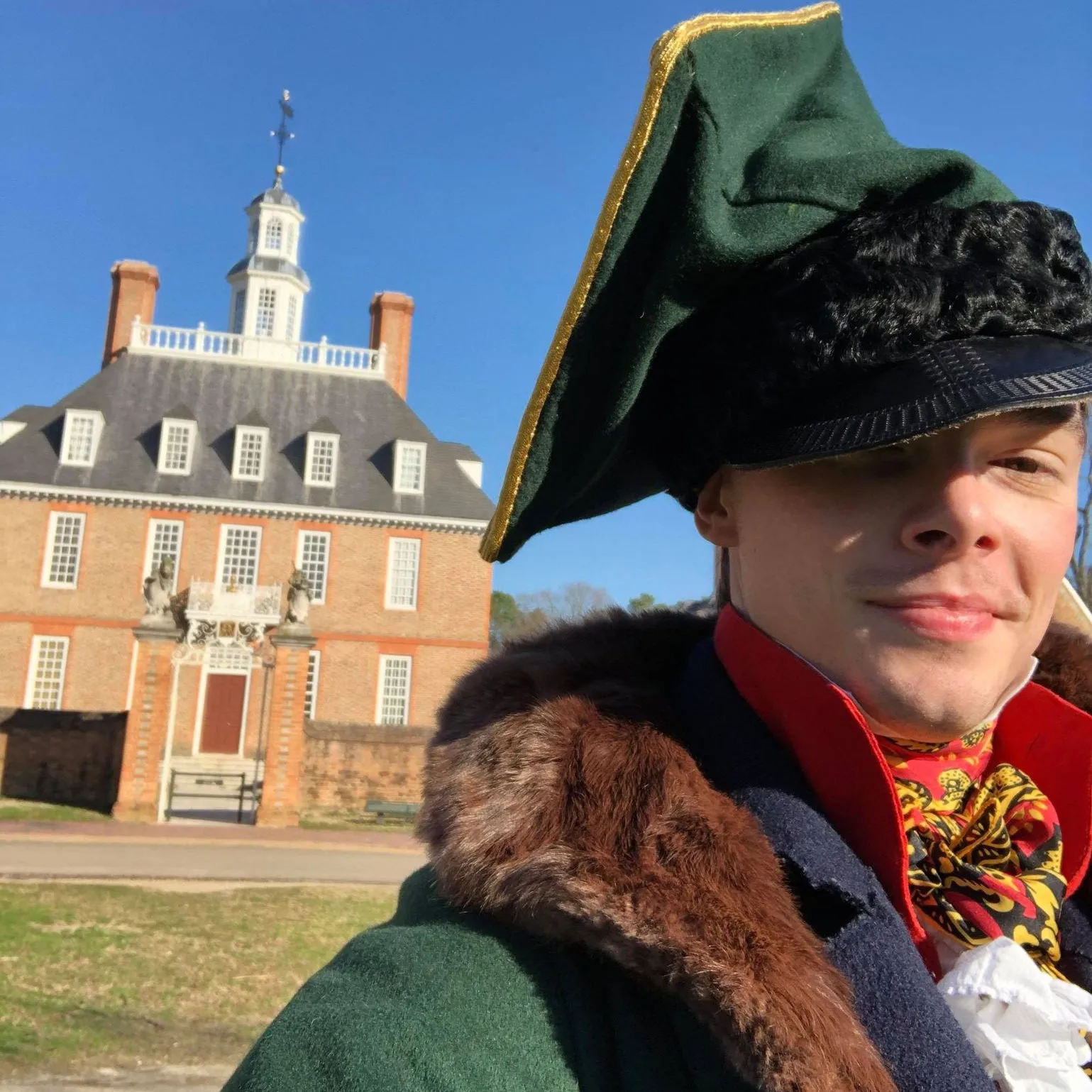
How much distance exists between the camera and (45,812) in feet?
67.9

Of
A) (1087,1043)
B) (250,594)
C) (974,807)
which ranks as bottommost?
(1087,1043)

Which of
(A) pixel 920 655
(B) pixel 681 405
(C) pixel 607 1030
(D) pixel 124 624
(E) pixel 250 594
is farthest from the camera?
(D) pixel 124 624

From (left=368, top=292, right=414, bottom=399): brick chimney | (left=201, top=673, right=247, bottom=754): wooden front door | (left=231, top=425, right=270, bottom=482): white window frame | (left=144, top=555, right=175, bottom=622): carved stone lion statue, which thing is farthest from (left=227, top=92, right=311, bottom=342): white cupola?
(left=144, top=555, right=175, bottom=622): carved stone lion statue

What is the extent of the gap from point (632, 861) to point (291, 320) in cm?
4762

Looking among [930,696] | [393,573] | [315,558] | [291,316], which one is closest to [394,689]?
[393,573]

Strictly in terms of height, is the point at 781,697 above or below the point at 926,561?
below

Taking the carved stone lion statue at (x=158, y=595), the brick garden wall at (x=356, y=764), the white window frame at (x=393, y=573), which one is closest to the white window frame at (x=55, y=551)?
the white window frame at (x=393, y=573)

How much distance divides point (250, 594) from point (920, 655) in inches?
934

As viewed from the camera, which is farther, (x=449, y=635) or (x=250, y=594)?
(x=449, y=635)

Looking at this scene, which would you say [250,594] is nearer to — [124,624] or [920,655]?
[124,624]

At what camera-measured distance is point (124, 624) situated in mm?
32750

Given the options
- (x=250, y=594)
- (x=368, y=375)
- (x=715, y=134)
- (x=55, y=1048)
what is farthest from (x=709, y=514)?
(x=368, y=375)

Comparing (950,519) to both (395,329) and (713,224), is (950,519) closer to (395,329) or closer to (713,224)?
(713,224)

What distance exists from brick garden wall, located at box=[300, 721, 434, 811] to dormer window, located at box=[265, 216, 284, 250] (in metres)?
31.1
